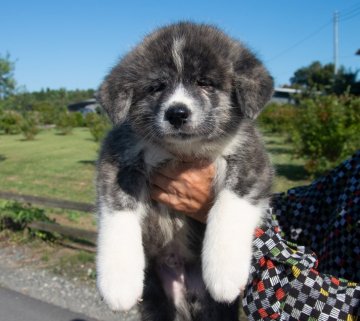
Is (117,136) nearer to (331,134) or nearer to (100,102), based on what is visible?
(100,102)

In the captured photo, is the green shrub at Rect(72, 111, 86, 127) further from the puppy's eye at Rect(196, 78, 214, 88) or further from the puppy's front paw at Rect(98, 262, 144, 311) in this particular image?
the puppy's front paw at Rect(98, 262, 144, 311)

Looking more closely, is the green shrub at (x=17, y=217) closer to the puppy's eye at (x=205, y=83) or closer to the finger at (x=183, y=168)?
the finger at (x=183, y=168)

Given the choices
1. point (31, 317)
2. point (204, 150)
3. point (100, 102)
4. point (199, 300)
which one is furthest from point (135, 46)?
point (31, 317)

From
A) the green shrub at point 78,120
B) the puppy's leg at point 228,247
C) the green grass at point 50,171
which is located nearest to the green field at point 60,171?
the green grass at point 50,171

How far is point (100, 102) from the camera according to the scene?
2771 millimetres

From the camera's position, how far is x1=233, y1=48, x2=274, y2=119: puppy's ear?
261 centimetres

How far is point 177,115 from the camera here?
2.51 metres

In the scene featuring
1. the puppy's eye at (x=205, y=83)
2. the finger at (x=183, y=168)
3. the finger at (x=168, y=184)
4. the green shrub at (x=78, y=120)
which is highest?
the puppy's eye at (x=205, y=83)

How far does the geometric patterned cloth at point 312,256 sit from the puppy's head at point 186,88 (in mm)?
673

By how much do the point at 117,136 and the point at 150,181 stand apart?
400mm

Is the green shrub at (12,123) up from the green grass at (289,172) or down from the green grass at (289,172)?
down

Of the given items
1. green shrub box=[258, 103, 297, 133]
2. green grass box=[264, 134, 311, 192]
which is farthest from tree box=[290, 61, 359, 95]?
green grass box=[264, 134, 311, 192]

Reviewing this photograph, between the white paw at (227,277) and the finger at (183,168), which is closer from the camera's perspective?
the white paw at (227,277)

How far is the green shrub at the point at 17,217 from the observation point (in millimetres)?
7715
